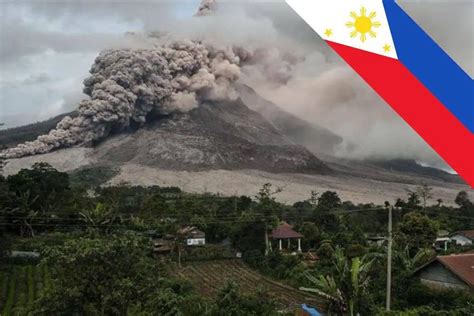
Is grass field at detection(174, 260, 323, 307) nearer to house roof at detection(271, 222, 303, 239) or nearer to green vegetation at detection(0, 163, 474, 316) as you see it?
green vegetation at detection(0, 163, 474, 316)

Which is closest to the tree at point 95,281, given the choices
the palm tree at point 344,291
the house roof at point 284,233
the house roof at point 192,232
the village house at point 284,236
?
the palm tree at point 344,291

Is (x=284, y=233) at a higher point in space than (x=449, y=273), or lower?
lower

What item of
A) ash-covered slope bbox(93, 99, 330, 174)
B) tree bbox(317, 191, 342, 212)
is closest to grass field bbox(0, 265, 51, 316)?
tree bbox(317, 191, 342, 212)

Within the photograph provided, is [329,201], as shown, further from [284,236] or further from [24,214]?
[24,214]

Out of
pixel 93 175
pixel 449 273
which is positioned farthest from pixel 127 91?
pixel 449 273

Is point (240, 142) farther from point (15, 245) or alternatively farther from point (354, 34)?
point (354, 34)

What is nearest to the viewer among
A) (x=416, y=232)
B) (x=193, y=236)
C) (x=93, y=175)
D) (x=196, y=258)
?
(x=416, y=232)

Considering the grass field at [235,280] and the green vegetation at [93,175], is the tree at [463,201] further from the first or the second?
the green vegetation at [93,175]
